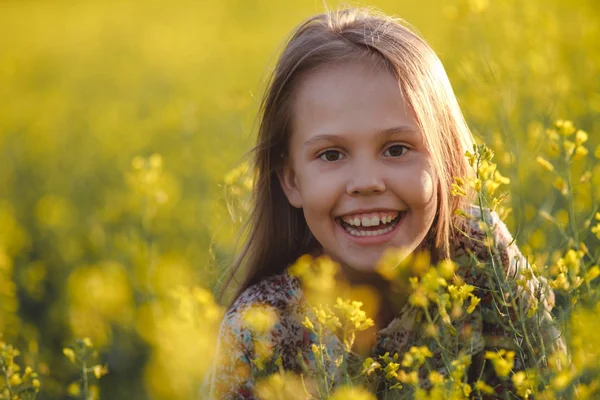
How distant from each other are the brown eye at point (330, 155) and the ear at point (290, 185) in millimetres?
187

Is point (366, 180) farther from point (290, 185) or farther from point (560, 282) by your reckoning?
point (560, 282)

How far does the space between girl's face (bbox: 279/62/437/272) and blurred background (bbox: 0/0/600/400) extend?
1.12 ft

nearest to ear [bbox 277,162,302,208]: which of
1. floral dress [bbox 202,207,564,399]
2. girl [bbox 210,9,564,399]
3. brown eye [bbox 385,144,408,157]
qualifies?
girl [bbox 210,9,564,399]

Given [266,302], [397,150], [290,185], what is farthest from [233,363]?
[397,150]

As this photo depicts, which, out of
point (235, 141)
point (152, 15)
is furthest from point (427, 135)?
point (152, 15)

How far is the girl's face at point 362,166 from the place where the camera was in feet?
6.98

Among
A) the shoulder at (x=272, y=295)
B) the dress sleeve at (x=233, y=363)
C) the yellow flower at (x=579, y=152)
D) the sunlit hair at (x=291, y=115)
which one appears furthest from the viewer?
the shoulder at (x=272, y=295)

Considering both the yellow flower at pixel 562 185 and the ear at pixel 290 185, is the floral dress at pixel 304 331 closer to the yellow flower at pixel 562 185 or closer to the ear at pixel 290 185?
the ear at pixel 290 185

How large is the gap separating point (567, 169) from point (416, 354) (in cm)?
50

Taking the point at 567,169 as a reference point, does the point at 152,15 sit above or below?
above

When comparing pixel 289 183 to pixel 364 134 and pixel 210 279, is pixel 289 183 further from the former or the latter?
pixel 210 279

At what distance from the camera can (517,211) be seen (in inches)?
111

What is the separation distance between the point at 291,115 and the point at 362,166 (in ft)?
1.12

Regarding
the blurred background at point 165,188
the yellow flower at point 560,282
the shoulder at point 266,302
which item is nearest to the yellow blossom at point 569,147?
the blurred background at point 165,188
